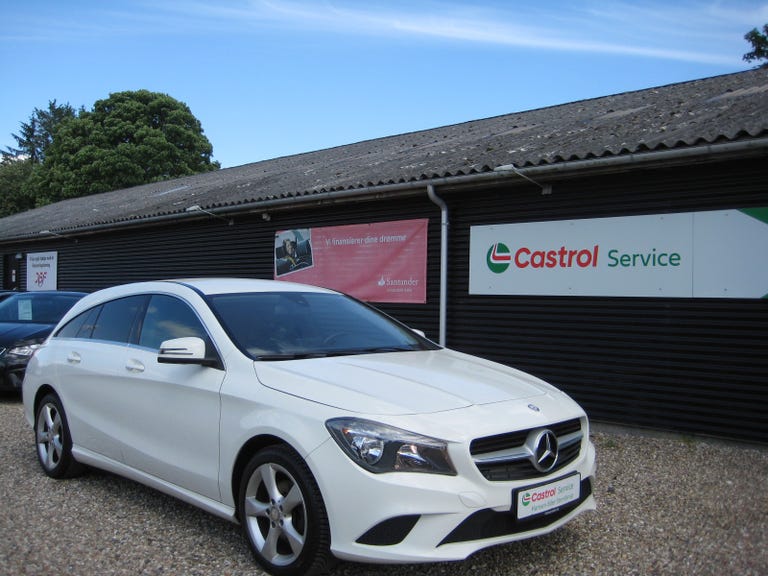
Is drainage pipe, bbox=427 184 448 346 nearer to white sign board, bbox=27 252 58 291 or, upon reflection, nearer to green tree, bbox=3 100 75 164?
white sign board, bbox=27 252 58 291

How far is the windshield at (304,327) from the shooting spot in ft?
13.1

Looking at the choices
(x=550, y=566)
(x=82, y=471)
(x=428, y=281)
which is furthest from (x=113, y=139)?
(x=550, y=566)

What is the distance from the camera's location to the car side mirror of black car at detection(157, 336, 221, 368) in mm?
3773

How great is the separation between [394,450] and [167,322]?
2083mm

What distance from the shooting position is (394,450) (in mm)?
3055

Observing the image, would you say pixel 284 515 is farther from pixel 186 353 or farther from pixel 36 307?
pixel 36 307

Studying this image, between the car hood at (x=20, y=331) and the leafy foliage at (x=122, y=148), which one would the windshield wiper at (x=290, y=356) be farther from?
the leafy foliage at (x=122, y=148)

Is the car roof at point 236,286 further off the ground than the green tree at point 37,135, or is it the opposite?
the green tree at point 37,135

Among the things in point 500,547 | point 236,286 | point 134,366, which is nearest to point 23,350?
point 134,366

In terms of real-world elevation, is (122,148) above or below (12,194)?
above

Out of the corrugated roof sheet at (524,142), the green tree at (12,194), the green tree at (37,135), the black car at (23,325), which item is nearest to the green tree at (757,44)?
the corrugated roof sheet at (524,142)

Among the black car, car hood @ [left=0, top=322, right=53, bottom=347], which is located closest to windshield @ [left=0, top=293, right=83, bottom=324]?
the black car

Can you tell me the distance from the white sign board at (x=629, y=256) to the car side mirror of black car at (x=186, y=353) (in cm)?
488

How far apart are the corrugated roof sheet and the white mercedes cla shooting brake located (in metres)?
3.82
